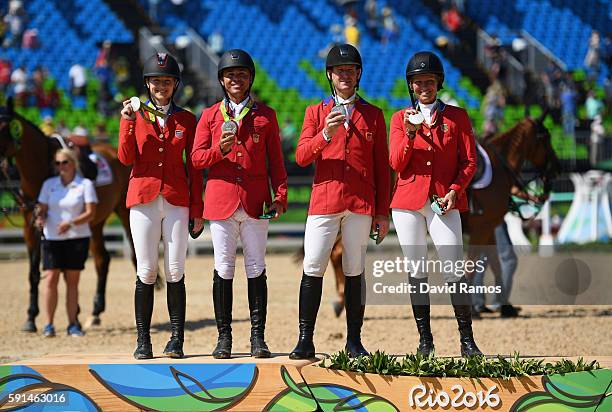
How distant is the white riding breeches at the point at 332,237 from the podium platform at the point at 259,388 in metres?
0.64

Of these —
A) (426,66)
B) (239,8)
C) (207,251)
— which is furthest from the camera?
(239,8)

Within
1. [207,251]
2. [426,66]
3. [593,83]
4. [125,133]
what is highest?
[593,83]

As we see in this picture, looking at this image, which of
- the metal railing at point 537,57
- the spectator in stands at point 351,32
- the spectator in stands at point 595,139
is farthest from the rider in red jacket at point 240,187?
the metal railing at point 537,57

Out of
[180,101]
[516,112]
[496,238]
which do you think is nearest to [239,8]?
[180,101]

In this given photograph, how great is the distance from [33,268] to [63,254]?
938mm

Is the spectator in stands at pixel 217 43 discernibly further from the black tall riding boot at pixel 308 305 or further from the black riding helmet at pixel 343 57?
the black tall riding boot at pixel 308 305

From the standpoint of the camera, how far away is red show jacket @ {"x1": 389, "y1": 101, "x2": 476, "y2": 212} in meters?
5.98

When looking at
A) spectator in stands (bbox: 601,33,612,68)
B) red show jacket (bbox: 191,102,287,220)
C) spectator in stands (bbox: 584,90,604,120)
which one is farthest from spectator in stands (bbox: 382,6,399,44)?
red show jacket (bbox: 191,102,287,220)

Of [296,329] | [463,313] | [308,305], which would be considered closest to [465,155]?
[463,313]

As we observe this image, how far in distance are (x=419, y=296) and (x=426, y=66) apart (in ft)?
4.67

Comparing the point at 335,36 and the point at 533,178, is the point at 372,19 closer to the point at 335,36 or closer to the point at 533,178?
the point at 335,36

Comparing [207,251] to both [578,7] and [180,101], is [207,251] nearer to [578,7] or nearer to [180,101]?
[180,101]

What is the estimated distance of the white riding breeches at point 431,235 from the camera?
5969 mm

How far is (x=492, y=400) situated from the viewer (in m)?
5.46
